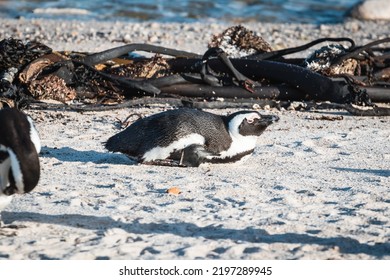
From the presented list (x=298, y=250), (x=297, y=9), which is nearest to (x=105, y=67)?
(x=298, y=250)

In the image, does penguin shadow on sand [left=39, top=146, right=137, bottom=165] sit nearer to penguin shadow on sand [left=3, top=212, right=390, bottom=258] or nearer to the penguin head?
the penguin head

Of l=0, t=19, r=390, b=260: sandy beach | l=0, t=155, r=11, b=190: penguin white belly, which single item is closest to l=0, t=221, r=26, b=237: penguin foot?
l=0, t=19, r=390, b=260: sandy beach

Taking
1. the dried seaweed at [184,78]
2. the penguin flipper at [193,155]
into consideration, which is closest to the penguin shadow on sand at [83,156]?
the penguin flipper at [193,155]

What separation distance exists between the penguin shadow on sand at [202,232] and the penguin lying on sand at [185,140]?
1.09 m

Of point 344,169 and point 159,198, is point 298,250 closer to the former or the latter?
point 159,198

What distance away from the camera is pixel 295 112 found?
740 cm

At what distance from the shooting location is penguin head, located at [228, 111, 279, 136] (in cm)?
569

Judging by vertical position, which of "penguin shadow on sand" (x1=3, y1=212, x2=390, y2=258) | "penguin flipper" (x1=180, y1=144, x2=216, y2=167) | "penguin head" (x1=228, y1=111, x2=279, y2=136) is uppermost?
"penguin head" (x1=228, y1=111, x2=279, y2=136)

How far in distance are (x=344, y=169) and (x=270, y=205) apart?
1.05 meters

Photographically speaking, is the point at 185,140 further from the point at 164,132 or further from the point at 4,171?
the point at 4,171

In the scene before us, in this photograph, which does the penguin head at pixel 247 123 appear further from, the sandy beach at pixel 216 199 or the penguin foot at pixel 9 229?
the penguin foot at pixel 9 229

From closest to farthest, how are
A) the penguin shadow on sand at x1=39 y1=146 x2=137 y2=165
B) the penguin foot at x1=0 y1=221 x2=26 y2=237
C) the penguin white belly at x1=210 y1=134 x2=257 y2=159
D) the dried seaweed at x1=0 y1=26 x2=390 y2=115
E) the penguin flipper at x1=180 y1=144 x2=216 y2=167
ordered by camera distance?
the penguin foot at x1=0 y1=221 x2=26 y2=237 < the penguin flipper at x1=180 y1=144 x2=216 y2=167 < the penguin white belly at x1=210 y1=134 x2=257 y2=159 < the penguin shadow on sand at x1=39 y1=146 x2=137 y2=165 < the dried seaweed at x1=0 y1=26 x2=390 y2=115

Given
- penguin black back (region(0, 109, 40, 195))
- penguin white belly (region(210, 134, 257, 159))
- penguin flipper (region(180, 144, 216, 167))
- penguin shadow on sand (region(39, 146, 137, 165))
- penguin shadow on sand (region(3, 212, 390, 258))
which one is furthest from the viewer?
penguin shadow on sand (region(39, 146, 137, 165))

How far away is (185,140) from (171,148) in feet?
0.35
